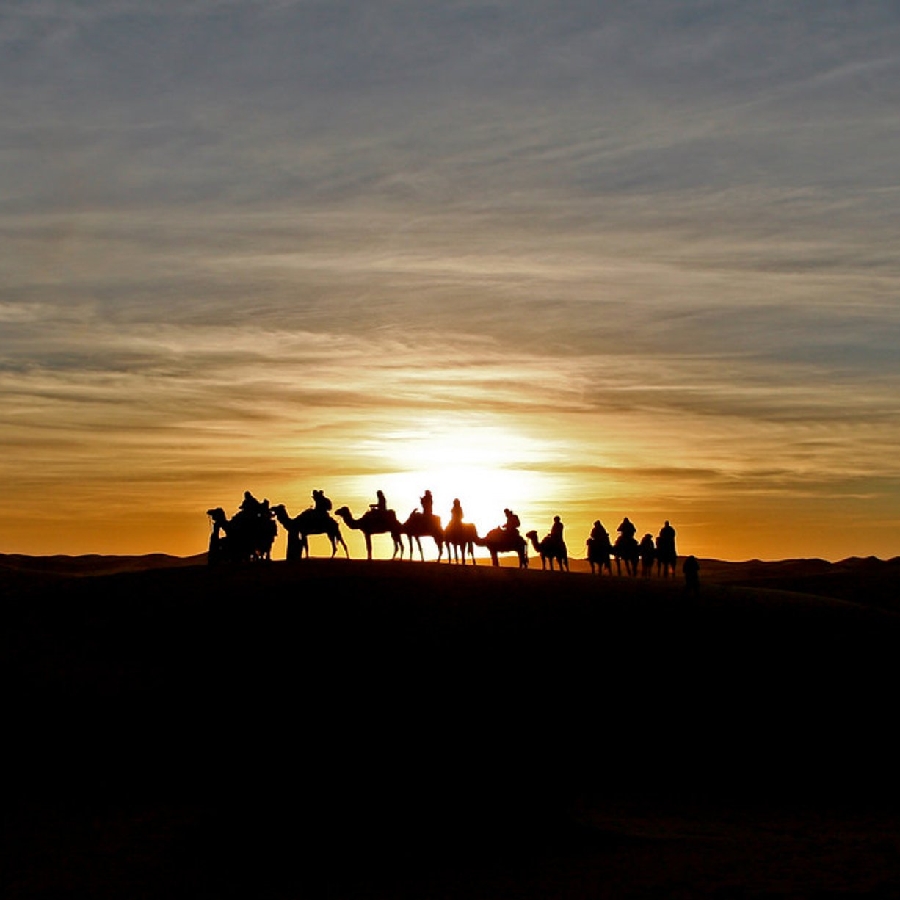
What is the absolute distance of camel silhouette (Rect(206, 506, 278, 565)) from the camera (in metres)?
37.0

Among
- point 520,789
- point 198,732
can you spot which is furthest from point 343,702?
point 520,789

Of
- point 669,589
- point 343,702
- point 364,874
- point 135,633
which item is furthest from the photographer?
point 669,589

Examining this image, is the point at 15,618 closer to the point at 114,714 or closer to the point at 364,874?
the point at 114,714

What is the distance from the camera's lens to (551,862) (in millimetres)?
20094

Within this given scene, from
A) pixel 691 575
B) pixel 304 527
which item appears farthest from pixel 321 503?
pixel 691 575

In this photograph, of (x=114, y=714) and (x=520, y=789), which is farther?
(x=114, y=714)

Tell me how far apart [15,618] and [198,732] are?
303 inches

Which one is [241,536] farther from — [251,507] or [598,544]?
[598,544]

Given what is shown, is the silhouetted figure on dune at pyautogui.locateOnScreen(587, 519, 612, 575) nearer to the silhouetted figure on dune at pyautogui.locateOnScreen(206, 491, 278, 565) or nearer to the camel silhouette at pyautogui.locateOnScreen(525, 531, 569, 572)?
the camel silhouette at pyautogui.locateOnScreen(525, 531, 569, 572)

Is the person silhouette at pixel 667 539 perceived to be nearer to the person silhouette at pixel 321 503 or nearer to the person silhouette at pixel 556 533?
the person silhouette at pixel 556 533

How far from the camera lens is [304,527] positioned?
123 feet

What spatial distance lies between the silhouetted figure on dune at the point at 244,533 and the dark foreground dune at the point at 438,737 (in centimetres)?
224

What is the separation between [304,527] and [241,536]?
6.09 feet

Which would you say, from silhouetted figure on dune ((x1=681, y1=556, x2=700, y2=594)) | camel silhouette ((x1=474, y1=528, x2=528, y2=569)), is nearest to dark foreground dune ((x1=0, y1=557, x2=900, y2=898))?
silhouetted figure on dune ((x1=681, y1=556, x2=700, y2=594))
